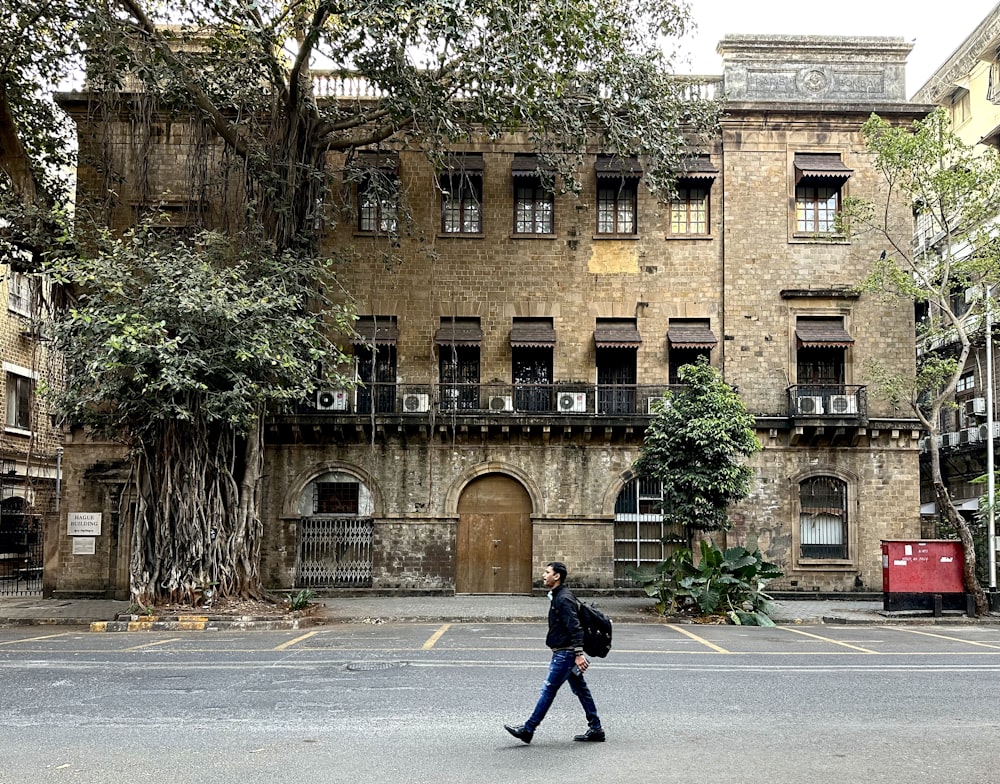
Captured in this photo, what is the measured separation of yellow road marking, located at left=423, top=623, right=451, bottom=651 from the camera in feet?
48.4

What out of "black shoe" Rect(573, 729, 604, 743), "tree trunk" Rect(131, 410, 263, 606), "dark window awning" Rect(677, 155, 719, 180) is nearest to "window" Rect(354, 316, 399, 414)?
"tree trunk" Rect(131, 410, 263, 606)

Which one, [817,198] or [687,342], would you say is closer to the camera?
[687,342]

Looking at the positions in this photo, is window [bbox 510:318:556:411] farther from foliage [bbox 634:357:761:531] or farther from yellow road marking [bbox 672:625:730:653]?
yellow road marking [bbox 672:625:730:653]

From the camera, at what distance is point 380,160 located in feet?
82.6

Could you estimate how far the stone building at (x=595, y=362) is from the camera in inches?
971

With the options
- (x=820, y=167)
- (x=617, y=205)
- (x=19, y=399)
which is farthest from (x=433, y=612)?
(x=19, y=399)

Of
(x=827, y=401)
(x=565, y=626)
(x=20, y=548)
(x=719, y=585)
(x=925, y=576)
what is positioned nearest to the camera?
(x=565, y=626)

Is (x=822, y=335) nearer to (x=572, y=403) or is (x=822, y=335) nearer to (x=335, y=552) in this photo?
(x=572, y=403)

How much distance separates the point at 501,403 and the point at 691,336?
5.22m

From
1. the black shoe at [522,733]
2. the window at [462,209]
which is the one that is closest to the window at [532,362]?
the window at [462,209]

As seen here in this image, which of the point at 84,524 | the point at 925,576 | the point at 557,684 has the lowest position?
the point at 925,576

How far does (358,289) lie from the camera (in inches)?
1006

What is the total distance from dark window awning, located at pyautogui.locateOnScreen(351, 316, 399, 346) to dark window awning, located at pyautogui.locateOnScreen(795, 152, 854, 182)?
445 inches

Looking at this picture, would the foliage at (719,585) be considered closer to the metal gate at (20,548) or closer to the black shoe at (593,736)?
the black shoe at (593,736)
